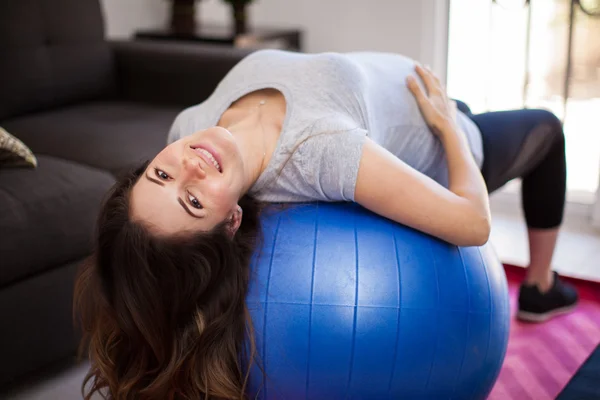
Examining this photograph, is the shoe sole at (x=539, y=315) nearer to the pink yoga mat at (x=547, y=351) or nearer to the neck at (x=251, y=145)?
the pink yoga mat at (x=547, y=351)

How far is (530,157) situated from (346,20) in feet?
5.81

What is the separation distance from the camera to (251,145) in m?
1.56

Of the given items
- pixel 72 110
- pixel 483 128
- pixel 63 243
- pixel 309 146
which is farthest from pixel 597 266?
pixel 72 110

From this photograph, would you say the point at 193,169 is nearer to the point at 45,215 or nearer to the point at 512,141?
the point at 45,215

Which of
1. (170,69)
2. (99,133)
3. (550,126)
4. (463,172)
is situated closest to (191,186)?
(463,172)

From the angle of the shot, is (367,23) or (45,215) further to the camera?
(367,23)

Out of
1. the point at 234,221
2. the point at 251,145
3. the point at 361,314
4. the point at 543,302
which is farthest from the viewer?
the point at 543,302

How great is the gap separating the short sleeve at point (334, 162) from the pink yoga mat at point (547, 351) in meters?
0.77

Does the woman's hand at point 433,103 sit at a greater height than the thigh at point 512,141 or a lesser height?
greater

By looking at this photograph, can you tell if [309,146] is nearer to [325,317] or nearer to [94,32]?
[325,317]

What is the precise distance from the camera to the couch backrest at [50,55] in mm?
2615

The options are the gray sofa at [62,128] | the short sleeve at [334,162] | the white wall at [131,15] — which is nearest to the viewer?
the short sleeve at [334,162]

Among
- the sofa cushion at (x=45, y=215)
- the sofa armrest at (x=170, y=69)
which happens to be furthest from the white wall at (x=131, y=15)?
the sofa cushion at (x=45, y=215)

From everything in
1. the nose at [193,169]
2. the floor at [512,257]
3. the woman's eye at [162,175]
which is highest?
the nose at [193,169]
